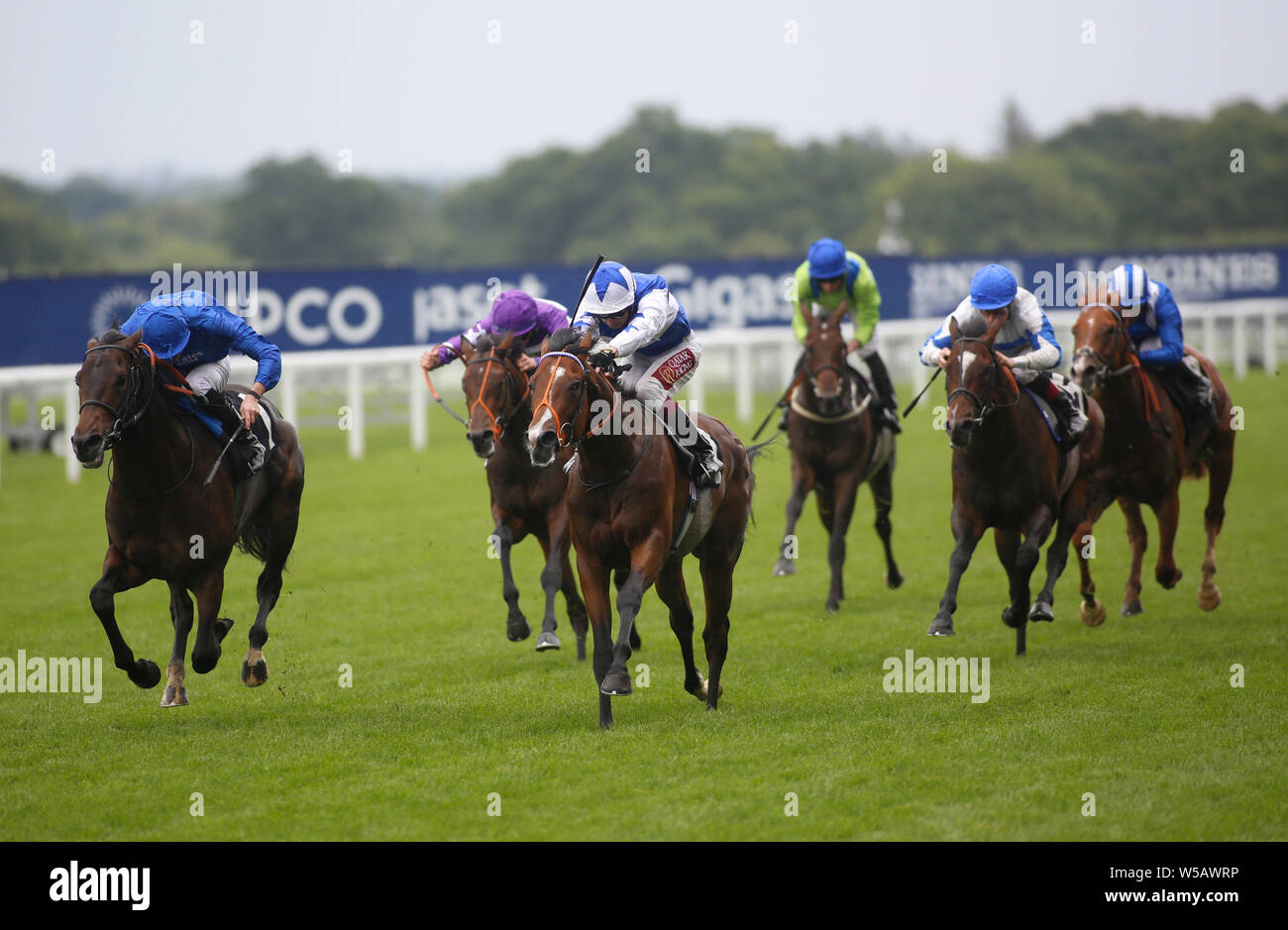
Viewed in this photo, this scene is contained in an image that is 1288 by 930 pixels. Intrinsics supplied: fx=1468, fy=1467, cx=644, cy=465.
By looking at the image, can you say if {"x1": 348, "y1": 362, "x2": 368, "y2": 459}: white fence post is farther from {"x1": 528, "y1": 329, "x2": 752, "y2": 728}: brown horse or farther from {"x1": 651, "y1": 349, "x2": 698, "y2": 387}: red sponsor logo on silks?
{"x1": 528, "y1": 329, "x2": 752, "y2": 728}: brown horse

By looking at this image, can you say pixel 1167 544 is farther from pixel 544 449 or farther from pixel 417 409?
pixel 417 409

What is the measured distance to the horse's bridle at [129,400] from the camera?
5.71 m

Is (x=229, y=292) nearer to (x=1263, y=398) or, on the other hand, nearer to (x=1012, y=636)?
(x=1012, y=636)

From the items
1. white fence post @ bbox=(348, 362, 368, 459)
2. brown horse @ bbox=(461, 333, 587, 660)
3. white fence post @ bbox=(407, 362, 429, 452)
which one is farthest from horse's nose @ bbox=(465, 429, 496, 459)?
white fence post @ bbox=(407, 362, 429, 452)

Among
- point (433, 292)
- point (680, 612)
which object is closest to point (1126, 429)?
point (680, 612)

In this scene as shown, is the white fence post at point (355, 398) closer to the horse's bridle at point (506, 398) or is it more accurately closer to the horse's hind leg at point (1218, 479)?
the horse's bridle at point (506, 398)

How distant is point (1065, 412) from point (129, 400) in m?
4.52

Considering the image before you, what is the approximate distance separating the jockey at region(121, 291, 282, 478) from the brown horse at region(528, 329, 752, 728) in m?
1.64

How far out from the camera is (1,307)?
16234 millimetres

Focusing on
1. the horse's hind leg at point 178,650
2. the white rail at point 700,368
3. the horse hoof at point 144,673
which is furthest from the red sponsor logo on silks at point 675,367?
the white rail at point 700,368

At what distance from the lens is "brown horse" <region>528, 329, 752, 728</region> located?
5.63 m

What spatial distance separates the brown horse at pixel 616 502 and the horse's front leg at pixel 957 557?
120 centimetres
